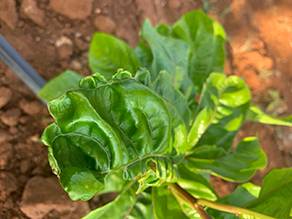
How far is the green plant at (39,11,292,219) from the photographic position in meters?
0.67

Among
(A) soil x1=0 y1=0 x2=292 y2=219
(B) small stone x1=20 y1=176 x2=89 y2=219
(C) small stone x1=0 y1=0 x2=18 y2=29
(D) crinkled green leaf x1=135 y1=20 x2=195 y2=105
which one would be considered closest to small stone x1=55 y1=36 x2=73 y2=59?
(A) soil x1=0 y1=0 x2=292 y2=219

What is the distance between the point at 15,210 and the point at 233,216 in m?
1.07

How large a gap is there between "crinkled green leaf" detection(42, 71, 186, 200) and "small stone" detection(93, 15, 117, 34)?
127cm

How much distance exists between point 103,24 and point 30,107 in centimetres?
79

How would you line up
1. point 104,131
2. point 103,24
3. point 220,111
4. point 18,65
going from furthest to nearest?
point 103,24
point 18,65
point 220,111
point 104,131

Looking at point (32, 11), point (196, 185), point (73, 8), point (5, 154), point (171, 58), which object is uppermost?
point (32, 11)

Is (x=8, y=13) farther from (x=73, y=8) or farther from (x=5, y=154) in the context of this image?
(x=5, y=154)

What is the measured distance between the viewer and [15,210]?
135cm

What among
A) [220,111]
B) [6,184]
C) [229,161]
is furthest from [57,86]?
[229,161]

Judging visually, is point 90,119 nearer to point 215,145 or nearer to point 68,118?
point 68,118

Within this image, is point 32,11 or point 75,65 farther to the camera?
point 75,65

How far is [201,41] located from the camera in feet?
4.91

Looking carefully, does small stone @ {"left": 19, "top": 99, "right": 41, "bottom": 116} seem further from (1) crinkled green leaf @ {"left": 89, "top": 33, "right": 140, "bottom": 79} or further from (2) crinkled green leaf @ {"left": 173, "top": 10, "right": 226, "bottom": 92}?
(2) crinkled green leaf @ {"left": 173, "top": 10, "right": 226, "bottom": 92}

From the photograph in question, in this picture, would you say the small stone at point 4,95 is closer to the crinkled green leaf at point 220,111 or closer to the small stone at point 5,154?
the small stone at point 5,154
